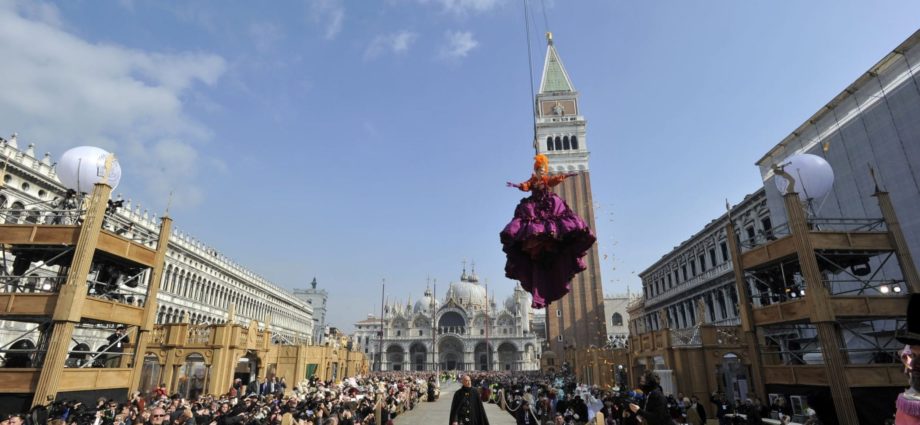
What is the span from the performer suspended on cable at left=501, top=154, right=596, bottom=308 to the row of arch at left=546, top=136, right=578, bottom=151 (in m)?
62.4

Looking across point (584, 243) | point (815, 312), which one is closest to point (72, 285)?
point (584, 243)

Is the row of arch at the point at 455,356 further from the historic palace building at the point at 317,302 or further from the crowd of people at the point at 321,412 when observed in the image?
the crowd of people at the point at 321,412

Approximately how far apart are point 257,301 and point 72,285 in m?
55.0

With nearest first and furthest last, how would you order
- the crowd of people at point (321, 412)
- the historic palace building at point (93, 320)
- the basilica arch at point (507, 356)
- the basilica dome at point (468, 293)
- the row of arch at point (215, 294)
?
1. the crowd of people at point (321, 412)
2. the historic palace building at point (93, 320)
3. the row of arch at point (215, 294)
4. the basilica arch at point (507, 356)
5. the basilica dome at point (468, 293)

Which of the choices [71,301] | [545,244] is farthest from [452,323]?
[545,244]

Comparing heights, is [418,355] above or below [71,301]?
below

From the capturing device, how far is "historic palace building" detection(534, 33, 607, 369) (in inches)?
2315

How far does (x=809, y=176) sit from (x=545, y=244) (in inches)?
467

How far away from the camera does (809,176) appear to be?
14047mm

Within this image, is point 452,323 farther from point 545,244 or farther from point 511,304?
point 545,244

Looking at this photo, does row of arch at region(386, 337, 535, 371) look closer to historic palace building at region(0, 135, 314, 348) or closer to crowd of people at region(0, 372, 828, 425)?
historic palace building at region(0, 135, 314, 348)

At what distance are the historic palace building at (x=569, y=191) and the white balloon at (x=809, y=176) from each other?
127 feet

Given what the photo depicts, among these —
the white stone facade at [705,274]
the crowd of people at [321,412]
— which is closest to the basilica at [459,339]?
the white stone facade at [705,274]

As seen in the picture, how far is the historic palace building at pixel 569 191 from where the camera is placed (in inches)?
2315
